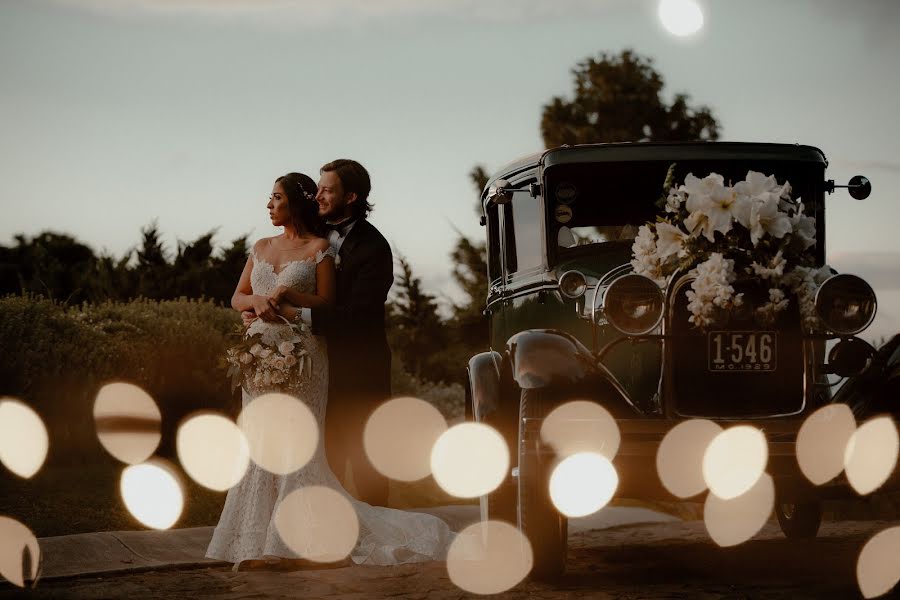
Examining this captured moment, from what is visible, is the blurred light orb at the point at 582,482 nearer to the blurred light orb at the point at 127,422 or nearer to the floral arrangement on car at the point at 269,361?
the floral arrangement on car at the point at 269,361

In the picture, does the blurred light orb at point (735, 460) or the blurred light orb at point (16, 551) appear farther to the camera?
the blurred light orb at point (16, 551)

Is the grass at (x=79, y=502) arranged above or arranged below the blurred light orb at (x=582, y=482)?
below

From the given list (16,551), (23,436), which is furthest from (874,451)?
(23,436)

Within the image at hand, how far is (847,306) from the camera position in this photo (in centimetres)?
573

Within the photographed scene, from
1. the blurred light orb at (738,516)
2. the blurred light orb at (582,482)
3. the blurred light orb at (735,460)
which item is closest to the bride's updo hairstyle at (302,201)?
the blurred light orb at (582,482)

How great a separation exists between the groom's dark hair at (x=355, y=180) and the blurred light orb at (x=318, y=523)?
181 centimetres

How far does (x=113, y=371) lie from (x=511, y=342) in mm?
5986

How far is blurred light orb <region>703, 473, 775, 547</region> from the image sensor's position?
8.63m

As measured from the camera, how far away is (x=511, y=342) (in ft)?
19.6

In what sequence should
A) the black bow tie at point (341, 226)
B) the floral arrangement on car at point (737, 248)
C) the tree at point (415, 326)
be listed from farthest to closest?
the tree at point (415, 326), the black bow tie at point (341, 226), the floral arrangement on car at point (737, 248)

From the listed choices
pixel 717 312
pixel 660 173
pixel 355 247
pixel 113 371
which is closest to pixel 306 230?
pixel 355 247

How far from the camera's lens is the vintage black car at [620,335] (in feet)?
18.4

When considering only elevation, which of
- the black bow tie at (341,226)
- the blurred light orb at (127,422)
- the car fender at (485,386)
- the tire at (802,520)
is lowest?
the tire at (802,520)

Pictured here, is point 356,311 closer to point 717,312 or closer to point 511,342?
point 511,342
